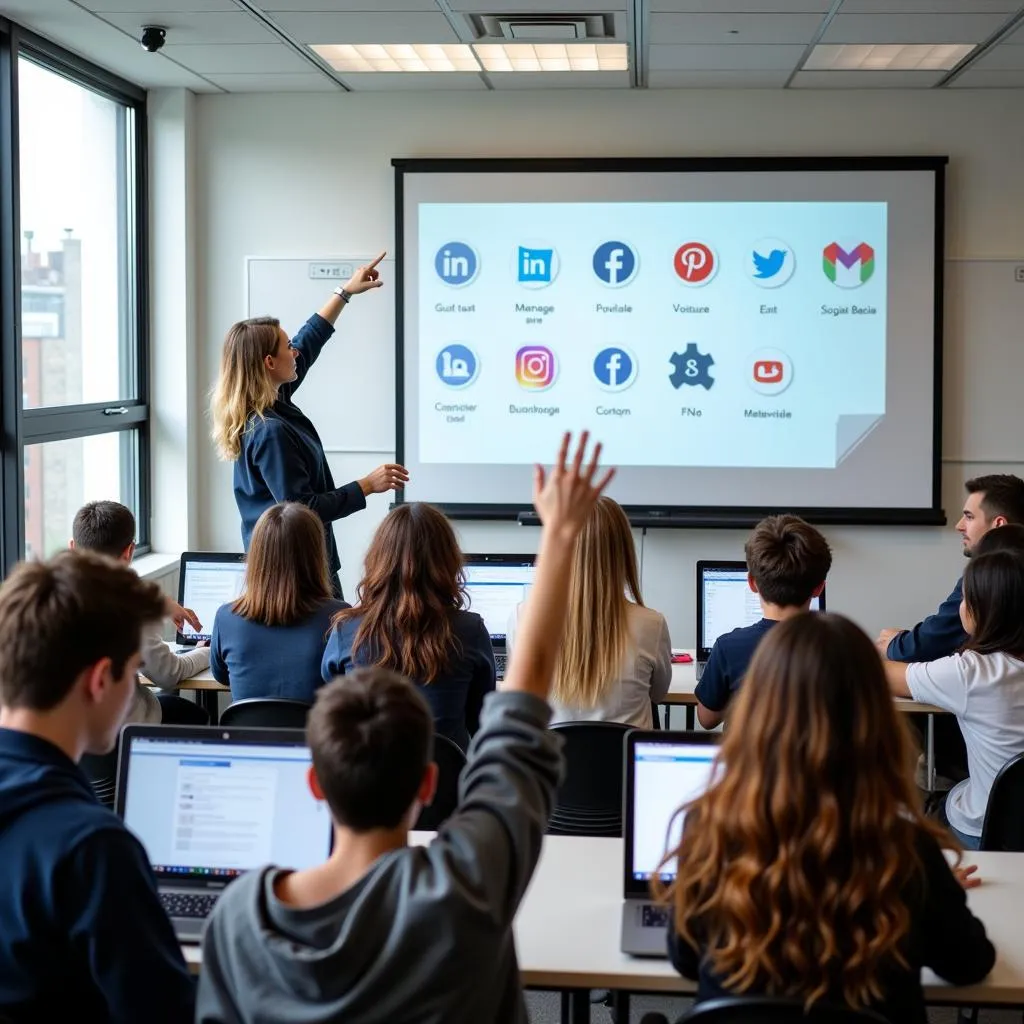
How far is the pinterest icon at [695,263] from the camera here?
19.2ft

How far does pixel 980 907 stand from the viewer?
211 cm

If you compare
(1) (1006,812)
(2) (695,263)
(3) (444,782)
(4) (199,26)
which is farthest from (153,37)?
(1) (1006,812)

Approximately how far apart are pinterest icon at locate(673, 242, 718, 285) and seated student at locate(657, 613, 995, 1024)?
14.5 feet

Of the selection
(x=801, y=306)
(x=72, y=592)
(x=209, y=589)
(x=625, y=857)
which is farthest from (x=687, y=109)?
(x=72, y=592)

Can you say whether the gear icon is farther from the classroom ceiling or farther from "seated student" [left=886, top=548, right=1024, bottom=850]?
"seated student" [left=886, top=548, right=1024, bottom=850]

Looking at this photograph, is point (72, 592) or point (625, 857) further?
point (625, 857)

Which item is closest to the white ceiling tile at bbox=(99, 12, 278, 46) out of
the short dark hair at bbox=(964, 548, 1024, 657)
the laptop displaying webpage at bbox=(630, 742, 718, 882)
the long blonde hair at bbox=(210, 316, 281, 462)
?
the long blonde hair at bbox=(210, 316, 281, 462)

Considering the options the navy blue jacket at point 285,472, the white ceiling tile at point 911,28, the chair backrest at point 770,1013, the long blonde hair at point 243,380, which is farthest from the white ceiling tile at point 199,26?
the chair backrest at point 770,1013

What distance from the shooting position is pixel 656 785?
2.11 m

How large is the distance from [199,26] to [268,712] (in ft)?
9.73

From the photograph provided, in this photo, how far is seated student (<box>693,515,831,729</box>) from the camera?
3.21 metres

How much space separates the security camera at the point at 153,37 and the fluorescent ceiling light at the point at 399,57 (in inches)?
24.1

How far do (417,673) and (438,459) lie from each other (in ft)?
10.5

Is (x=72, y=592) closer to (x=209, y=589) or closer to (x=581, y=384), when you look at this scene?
(x=209, y=589)
